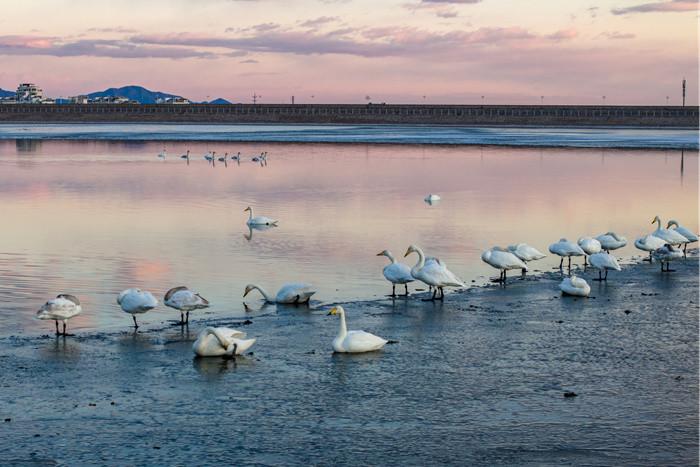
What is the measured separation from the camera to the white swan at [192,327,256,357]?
12797 millimetres

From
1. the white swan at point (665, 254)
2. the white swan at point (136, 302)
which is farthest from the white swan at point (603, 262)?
the white swan at point (136, 302)

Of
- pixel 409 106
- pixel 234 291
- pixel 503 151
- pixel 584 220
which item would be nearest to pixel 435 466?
pixel 234 291

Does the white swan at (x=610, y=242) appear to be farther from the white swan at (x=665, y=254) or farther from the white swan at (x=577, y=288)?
the white swan at (x=577, y=288)

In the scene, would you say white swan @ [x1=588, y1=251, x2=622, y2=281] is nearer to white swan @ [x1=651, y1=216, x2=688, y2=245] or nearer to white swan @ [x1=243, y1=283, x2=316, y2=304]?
white swan @ [x1=651, y1=216, x2=688, y2=245]

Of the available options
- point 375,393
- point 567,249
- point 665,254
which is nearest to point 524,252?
point 567,249

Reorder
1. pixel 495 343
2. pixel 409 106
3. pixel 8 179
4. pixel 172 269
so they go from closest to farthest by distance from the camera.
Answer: pixel 495 343 → pixel 172 269 → pixel 8 179 → pixel 409 106

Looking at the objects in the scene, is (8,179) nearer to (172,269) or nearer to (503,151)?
Result: (172,269)

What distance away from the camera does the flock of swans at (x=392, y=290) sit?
12953 mm

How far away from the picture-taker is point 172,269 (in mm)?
19469

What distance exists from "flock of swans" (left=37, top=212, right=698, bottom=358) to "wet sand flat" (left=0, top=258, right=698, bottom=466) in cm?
24

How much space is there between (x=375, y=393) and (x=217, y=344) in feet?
7.66

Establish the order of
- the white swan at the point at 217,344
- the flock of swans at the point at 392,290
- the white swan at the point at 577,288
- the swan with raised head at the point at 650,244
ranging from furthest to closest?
the swan with raised head at the point at 650,244 → the white swan at the point at 577,288 → the flock of swans at the point at 392,290 → the white swan at the point at 217,344

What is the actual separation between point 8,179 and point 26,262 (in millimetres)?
21458

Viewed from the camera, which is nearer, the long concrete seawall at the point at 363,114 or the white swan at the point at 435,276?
the white swan at the point at 435,276
